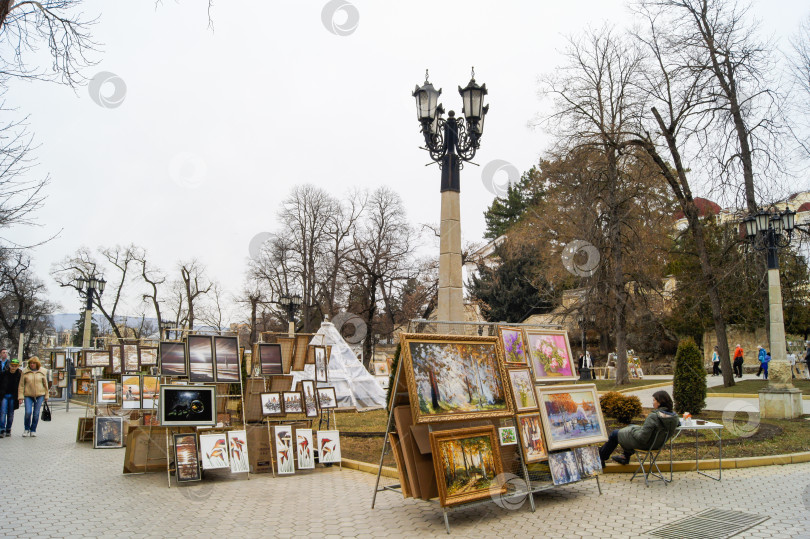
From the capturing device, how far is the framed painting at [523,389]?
6.87 metres

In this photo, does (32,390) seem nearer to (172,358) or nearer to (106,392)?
(106,392)

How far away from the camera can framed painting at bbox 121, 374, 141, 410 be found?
1225cm

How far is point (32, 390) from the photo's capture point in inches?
535

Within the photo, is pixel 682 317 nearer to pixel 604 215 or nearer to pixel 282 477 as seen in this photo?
pixel 604 215

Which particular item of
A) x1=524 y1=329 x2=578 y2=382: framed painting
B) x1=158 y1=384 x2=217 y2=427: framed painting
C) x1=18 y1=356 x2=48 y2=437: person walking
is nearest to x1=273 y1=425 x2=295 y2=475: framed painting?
x1=158 y1=384 x2=217 y2=427: framed painting

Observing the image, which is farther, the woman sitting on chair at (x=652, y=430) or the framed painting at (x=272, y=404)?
the framed painting at (x=272, y=404)

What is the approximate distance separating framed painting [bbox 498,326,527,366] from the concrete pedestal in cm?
1001

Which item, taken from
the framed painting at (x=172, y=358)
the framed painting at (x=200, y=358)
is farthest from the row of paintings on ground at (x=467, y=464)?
the framed painting at (x=172, y=358)

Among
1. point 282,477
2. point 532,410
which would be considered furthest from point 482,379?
point 282,477

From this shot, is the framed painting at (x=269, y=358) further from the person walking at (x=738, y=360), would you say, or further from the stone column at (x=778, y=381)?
the person walking at (x=738, y=360)

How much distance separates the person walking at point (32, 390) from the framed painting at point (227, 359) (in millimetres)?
6568

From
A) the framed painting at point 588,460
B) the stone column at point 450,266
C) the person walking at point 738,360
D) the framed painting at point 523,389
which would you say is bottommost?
the person walking at point 738,360

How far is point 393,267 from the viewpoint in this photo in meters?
37.8

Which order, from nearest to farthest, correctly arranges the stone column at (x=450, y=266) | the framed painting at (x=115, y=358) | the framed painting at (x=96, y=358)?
the stone column at (x=450, y=266) < the framed painting at (x=115, y=358) < the framed painting at (x=96, y=358)
